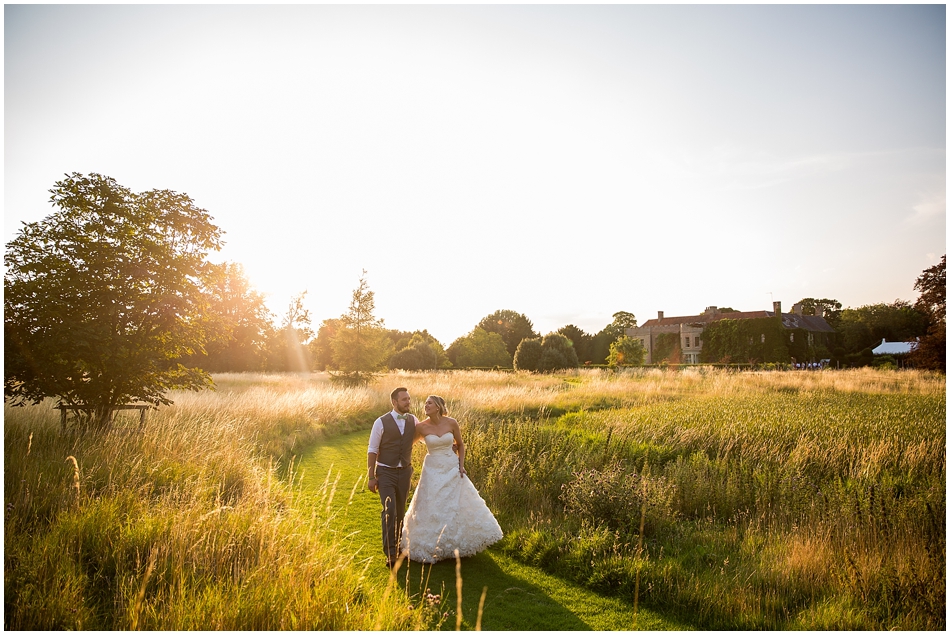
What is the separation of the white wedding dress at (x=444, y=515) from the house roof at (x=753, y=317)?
159 ft

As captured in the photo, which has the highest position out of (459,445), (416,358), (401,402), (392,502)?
(401,402)

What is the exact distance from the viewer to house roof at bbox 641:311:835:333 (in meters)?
49.1

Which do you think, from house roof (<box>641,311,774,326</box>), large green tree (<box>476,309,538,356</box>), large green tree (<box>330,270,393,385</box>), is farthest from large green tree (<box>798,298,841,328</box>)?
large green tree (<box>330,270,393,385</box>)

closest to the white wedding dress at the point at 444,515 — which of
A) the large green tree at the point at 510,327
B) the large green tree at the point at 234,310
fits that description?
the large green tree at the point at 234,310

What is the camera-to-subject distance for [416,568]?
5.07 metres

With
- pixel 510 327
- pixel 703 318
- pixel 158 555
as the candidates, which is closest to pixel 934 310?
pixel 158 555

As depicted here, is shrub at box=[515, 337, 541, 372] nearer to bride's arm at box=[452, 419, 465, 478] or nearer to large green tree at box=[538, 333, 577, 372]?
large green tree at box=[538, 333, 577, 372]

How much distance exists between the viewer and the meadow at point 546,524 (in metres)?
3.45

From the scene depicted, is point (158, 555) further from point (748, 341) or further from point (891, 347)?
point (891, 347)

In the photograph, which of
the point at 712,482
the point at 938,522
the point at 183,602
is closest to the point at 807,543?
the point at 938,522

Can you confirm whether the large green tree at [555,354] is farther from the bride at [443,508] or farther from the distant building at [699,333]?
the bride at [443,508]

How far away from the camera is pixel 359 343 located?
23453 millimetres

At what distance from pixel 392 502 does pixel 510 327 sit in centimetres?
5671

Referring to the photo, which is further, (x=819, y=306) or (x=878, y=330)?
(x=819, y=306)
